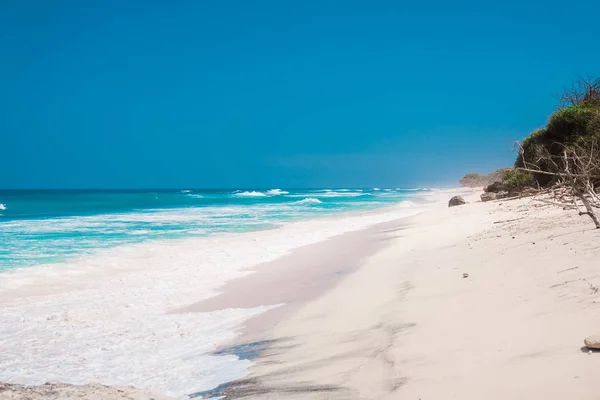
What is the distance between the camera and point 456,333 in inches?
175

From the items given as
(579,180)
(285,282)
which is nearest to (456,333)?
(285,282)

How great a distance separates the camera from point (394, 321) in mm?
5367

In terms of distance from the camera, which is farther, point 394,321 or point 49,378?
point 394,321

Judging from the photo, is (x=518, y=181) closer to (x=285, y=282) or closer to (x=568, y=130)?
(x=568, y=130)

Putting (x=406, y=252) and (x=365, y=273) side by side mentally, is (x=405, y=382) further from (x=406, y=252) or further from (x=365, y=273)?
(x=406, y=252)

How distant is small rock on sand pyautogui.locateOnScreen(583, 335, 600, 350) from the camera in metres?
3.27

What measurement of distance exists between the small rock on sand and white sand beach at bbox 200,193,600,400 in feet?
0.25

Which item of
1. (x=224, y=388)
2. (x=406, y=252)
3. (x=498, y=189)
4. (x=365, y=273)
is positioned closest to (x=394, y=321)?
(x=224, y=388)

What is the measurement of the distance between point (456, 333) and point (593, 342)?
135cm

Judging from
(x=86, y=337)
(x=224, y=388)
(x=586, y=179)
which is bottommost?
(x=224, y=388)

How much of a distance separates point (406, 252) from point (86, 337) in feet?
24.6

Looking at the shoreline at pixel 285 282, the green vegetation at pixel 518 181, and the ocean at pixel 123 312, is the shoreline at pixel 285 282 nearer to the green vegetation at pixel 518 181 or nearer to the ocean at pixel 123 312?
the ocean at pixel 123 312

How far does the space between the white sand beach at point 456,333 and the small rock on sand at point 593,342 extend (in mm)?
77

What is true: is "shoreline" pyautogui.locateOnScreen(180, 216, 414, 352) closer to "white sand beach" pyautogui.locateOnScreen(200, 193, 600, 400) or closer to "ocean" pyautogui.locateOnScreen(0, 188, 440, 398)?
"ocean" pyautogui.locateOnScreen(0, 188, 440, 398)
